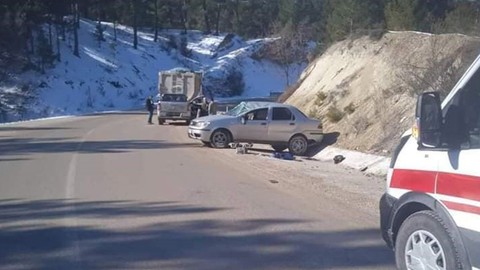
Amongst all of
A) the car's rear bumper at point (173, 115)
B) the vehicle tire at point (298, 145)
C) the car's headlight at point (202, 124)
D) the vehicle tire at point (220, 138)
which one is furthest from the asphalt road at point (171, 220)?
the car's rear bumper at point (173, 115)

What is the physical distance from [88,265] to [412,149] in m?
3.72

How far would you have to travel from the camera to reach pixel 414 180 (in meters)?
7.00

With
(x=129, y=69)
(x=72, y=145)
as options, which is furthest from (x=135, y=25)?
(x=72, y=145)

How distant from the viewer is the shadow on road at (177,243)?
8.64 metres

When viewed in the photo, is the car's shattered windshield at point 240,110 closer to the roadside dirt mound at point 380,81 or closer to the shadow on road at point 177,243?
the roadside dirt mound at point 380,81

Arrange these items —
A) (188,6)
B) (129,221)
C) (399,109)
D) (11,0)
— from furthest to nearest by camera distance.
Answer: (188,6), (11,0), (399,109), (129,221)

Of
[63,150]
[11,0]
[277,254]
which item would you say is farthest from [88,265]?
[11,0]

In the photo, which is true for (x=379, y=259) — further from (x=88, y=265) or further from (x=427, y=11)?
(x=427, y=11)

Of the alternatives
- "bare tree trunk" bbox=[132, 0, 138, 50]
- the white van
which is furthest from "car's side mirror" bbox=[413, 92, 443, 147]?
"bare tree trunk" bbox=[132, 0, 138, 50]

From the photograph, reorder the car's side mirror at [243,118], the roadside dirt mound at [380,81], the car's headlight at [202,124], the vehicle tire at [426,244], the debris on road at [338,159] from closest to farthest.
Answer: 1. the vehicle tire at [426,244]
2. the roadside dirt mound at [380,81]
3. the debris on road at [338,159]
4. the car's side mirror at [243,118]
5. the car's headlight at [202,124]

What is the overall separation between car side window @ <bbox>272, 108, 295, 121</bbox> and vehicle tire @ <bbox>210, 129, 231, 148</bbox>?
1638 millimetres

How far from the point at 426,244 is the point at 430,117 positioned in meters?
1.11

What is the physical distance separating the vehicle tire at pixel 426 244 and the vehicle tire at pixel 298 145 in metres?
17.7

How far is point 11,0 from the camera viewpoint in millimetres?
60031
